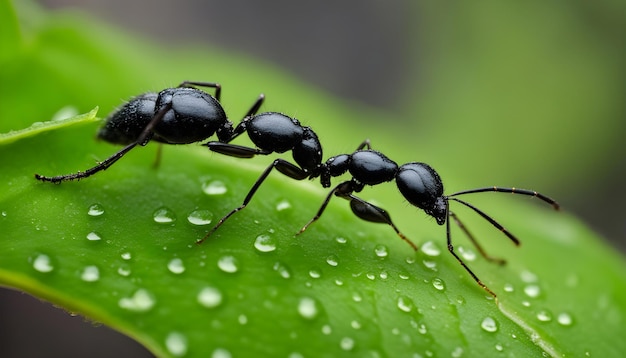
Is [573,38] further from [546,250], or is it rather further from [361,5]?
[546,250]

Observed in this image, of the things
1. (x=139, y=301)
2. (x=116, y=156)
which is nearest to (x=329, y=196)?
(x=116, y=156)

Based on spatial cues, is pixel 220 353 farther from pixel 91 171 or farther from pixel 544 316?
pixel 544 316

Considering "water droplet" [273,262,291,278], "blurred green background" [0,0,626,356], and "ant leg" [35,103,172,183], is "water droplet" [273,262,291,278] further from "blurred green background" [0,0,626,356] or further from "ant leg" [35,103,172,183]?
"blurred green background" [0,0,626,356]

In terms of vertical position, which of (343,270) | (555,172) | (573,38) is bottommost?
(555,172)

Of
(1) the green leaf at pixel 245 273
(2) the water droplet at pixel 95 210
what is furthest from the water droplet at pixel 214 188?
(2) the water droplet at pixel 95 210

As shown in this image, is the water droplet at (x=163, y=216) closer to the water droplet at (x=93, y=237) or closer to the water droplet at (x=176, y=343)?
the water droplet at (x=93, y=237)

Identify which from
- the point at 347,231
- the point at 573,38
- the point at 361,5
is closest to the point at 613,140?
the point at 573,38
